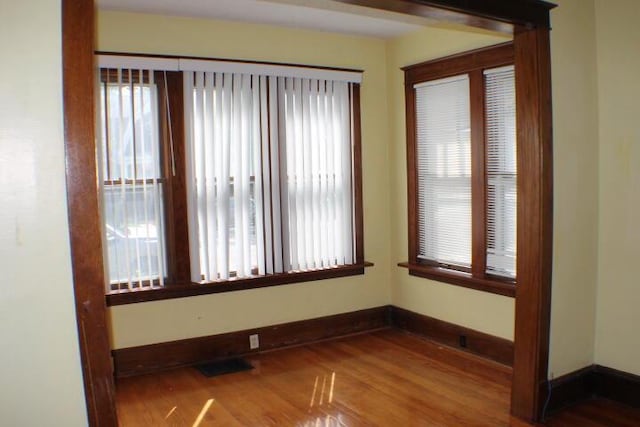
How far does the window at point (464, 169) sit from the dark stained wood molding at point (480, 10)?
88 cm

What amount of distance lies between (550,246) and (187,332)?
2.75 meters

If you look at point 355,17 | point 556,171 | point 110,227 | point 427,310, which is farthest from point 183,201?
point 556,171

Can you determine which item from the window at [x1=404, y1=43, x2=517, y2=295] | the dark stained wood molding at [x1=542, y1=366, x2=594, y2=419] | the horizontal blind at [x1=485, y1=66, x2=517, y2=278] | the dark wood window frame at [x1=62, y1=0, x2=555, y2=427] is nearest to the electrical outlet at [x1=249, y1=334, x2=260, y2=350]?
the window at [x1=404, y1=43, x2=517, y2=295]

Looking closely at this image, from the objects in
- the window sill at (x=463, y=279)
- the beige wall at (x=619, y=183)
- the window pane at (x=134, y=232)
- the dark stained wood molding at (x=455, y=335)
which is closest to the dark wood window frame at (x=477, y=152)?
the window sill at (x=463, y=279)

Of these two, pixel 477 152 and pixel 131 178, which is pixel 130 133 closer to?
pixel 131 178

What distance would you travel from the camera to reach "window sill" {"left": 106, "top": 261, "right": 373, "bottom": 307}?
403 cm

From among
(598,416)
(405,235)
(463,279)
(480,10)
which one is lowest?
(598,416)

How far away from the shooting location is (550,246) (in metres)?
3.20

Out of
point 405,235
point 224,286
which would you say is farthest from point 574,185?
point 224,286

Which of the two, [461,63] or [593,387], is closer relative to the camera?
[593,387]

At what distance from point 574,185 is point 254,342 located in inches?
108

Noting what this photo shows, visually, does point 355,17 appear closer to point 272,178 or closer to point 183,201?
point 272,178

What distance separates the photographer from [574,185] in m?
3.33

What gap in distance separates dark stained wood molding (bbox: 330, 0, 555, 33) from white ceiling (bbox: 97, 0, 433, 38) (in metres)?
0.81
